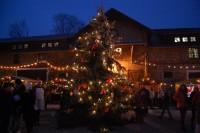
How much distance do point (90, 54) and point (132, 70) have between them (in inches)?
716

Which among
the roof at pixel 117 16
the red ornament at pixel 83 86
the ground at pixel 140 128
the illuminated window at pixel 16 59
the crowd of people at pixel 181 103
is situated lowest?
the ground at pixel 140 128

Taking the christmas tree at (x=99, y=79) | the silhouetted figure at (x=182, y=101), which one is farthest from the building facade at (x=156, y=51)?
the silhouetted figure at (x=182, y=101)

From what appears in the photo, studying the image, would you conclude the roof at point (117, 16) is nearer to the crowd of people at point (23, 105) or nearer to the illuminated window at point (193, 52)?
the illuminated window at point (193, 52)

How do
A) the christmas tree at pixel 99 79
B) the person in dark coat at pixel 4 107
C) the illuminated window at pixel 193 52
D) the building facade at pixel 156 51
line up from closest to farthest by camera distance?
the person in dark coat at pixel 4 107, the christmas tree at pixel 99 79, the building facade at pixel 156 51, the illuminated window at pixel 193 52

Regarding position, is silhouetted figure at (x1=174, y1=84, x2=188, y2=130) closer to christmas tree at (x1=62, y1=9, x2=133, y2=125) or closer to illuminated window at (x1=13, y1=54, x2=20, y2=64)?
christmas tree at (x1=62, y1=9, x2=133, y2=125)

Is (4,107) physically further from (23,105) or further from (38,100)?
(38,100)

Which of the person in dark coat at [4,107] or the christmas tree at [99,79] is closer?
the person in dark coat at [4,107]

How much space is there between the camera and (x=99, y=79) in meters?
16.6

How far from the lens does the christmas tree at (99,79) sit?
52.5 ft

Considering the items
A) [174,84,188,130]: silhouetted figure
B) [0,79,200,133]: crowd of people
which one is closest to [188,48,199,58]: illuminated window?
[0,79,200,133]: crowd of people

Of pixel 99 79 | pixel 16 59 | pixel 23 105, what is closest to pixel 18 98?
pixel 23 105

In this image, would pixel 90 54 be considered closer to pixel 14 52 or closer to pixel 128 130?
pixel 128 130

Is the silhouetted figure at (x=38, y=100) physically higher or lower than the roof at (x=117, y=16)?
lower

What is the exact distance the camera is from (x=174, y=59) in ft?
116
